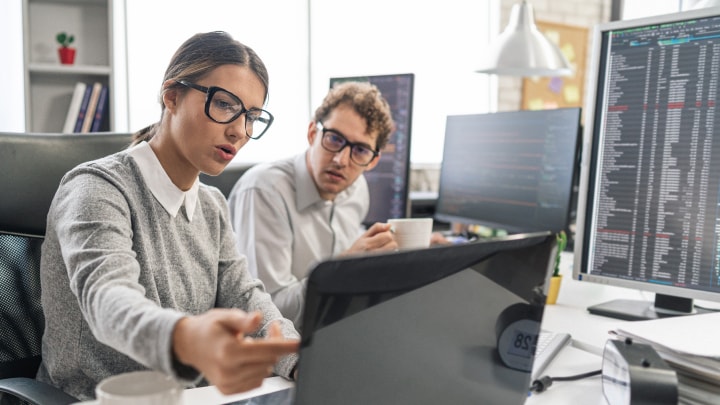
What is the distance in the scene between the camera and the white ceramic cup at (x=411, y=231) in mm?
1257

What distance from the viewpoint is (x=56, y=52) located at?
2605 mm

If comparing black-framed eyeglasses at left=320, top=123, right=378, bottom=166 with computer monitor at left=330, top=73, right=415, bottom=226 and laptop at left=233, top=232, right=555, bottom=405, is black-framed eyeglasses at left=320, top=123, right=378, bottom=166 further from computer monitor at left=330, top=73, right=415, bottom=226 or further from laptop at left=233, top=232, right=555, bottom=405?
laptop at left=233, top=232, right=555, bottom=405

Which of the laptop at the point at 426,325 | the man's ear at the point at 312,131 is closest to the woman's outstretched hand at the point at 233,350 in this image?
the laptop at the point at 426,325

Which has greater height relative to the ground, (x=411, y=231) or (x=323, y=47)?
(x=323, y=47)

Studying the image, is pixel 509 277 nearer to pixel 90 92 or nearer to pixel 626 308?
pixel 626 308

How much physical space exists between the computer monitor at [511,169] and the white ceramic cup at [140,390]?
1.38 m

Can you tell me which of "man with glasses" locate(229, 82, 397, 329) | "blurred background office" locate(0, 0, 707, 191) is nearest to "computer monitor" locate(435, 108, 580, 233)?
"man with glasses" locate(229, 82, 397, 329)

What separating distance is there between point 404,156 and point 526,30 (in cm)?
100

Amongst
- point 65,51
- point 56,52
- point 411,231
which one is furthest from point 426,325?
point 56,52

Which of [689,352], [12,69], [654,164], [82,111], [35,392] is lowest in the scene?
[35,392]

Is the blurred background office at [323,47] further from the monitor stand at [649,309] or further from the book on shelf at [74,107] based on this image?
the monitor stand at [649,309]

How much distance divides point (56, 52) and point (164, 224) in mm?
2072

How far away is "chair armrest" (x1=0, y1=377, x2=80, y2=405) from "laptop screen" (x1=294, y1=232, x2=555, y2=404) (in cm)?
53

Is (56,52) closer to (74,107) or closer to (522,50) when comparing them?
(74,107)
